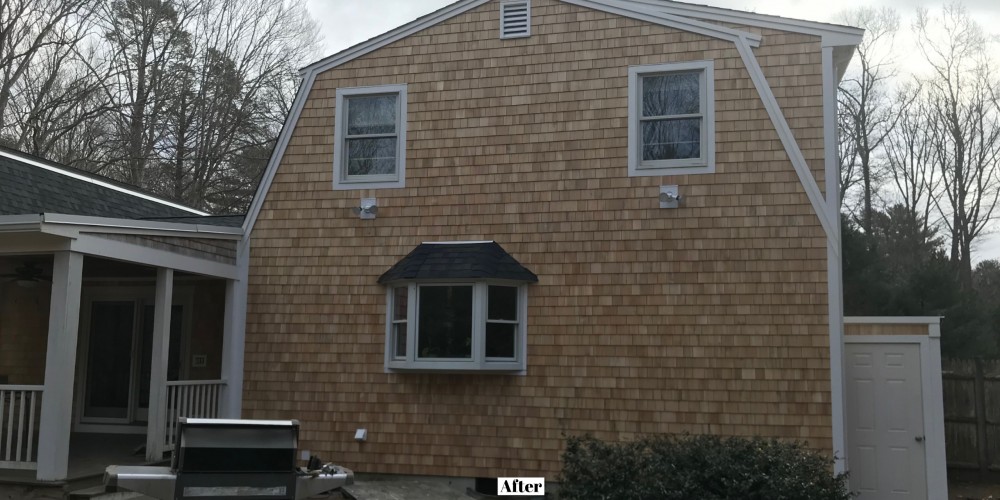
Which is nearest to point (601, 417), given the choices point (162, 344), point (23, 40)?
point (162, 344)

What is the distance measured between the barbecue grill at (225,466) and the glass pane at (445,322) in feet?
9.75

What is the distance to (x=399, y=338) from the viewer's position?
9852mm

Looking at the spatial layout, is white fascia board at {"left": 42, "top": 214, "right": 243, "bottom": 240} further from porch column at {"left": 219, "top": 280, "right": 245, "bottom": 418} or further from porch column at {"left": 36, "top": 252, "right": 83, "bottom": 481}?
porch column at {"left": 219, "top": 280, "right": 245, "bottom": 418}

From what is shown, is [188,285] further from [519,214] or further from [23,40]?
[23,40]

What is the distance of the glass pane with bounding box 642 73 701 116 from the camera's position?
9492 mm

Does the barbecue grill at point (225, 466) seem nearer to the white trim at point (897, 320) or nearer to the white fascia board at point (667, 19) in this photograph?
the white fascia board at point (667, 19)

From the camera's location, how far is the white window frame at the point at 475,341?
9.31 metres

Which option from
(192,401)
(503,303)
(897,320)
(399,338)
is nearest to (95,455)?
(192,401)

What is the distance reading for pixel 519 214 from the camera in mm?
9758

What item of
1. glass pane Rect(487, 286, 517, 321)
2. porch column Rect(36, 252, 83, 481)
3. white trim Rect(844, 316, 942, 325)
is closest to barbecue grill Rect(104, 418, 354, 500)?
porch column Rect(36, 252, 83, 481)

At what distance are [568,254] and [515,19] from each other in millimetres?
2804

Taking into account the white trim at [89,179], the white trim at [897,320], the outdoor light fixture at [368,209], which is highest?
the white trim at [89,179]

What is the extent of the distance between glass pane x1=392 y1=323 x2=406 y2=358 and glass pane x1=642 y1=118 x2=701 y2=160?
3.28 metres

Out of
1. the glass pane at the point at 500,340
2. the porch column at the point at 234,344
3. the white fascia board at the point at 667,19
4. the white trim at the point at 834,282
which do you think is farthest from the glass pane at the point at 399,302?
the white trim at the point at 834,282
